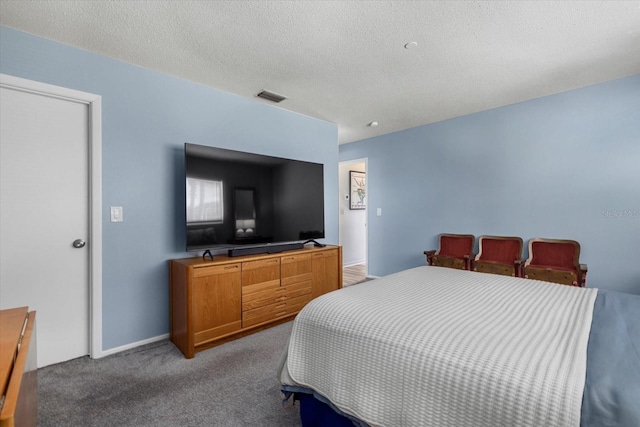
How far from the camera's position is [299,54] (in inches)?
94.7

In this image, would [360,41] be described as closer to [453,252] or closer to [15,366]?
[15,366]

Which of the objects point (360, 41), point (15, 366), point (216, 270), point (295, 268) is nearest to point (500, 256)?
point (295, 268)

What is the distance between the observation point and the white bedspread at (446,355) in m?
0.90

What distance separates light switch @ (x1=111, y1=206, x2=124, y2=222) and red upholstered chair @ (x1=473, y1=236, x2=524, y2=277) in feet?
12.4

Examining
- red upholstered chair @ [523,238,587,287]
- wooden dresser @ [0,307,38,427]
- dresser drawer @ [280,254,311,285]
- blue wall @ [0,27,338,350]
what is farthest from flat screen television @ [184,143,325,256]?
red upholstered chair @ [523,238,587,287]

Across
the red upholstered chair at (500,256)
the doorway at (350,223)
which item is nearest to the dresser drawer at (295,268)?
the red upholstered chair at (500,256)

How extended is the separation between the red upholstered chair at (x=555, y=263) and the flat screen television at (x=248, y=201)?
2404mm

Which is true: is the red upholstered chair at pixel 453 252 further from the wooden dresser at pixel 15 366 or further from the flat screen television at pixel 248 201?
the wooden dresser at pixel 15 366

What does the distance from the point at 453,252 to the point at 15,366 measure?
412cm

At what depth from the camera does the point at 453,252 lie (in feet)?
13.1

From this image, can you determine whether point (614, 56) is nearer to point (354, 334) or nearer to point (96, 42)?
point (354, 334)

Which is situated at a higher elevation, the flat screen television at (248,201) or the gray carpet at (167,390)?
the flat screen television at (248,201)

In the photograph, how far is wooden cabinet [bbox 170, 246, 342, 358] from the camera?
2.42 metres

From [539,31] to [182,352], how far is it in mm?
3705
